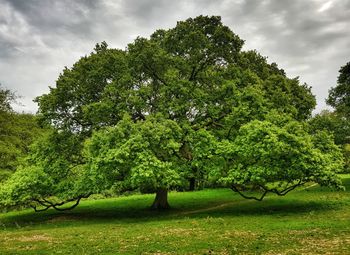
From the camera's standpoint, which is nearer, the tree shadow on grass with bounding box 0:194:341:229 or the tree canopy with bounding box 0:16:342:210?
the tree canopy with bounding box 0:16:342:210

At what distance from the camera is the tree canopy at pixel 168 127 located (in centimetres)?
2778

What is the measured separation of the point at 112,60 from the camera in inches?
1378

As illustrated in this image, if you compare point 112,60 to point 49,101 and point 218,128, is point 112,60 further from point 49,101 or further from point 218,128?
point 218,128

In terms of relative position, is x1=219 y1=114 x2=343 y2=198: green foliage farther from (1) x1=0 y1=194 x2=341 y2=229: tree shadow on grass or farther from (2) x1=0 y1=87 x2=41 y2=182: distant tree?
(2) x1=0 y1=87 x2=41 y2=182: distant tree

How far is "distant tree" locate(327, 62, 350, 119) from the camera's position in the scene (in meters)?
46.8

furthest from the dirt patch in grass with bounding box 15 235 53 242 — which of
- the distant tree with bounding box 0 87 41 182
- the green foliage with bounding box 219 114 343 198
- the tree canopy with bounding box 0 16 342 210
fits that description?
the distant tree with bounding box 0 87 41 182

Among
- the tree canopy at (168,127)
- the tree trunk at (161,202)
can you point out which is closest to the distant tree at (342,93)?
the tree canopy at (168,127)

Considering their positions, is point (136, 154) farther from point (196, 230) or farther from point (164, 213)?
point (164, 213)

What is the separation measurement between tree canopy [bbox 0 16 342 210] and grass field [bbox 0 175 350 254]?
250 centimetres

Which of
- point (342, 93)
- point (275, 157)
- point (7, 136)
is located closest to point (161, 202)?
point (275, 157)

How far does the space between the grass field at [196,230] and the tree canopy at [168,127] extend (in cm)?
250

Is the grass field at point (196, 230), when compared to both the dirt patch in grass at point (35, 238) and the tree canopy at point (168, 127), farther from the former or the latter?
the tree canopy at point (168, 127)

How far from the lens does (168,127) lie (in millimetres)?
29172

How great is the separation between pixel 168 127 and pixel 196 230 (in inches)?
371
